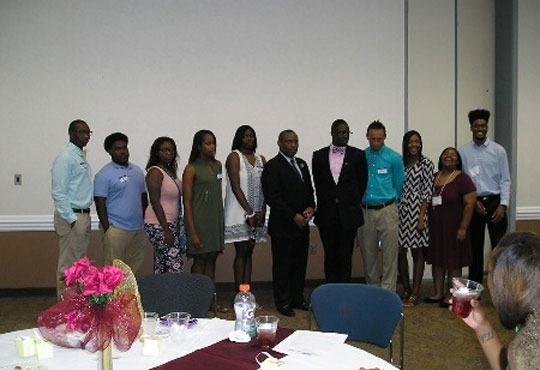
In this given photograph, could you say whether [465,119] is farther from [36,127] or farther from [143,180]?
[36,127]

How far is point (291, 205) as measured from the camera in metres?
5.29

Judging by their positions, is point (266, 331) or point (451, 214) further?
point (451, 214)

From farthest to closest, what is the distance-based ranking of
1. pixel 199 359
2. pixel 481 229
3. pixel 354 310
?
pixel 481 229 < pixel 354 310 < pixel 199 359

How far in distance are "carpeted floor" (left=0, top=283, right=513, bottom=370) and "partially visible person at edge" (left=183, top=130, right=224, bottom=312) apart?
72 centimetres

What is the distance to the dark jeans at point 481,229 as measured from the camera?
18.7 feet

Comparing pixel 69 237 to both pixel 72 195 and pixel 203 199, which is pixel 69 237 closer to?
pixel 72 195

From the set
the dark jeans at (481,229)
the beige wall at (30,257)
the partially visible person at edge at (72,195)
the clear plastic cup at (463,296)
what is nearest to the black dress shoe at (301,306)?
the dark jeans at (481,229)

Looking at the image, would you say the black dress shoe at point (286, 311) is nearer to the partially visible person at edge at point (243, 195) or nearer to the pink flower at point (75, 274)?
the partially visible person at edge at point (243, 195)

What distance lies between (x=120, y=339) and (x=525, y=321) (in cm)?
128

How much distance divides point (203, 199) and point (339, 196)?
1.20 metres

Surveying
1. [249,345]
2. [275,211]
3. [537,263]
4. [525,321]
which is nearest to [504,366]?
[525,321]

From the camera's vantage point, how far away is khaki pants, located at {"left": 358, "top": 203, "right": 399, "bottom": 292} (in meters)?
5.50

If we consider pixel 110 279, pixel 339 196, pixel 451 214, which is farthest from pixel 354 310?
pixel 451 214

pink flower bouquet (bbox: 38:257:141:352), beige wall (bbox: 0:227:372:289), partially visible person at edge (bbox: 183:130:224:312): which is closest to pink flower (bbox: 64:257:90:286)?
pink flower bouquet (bbox: 38:257:141:352)
